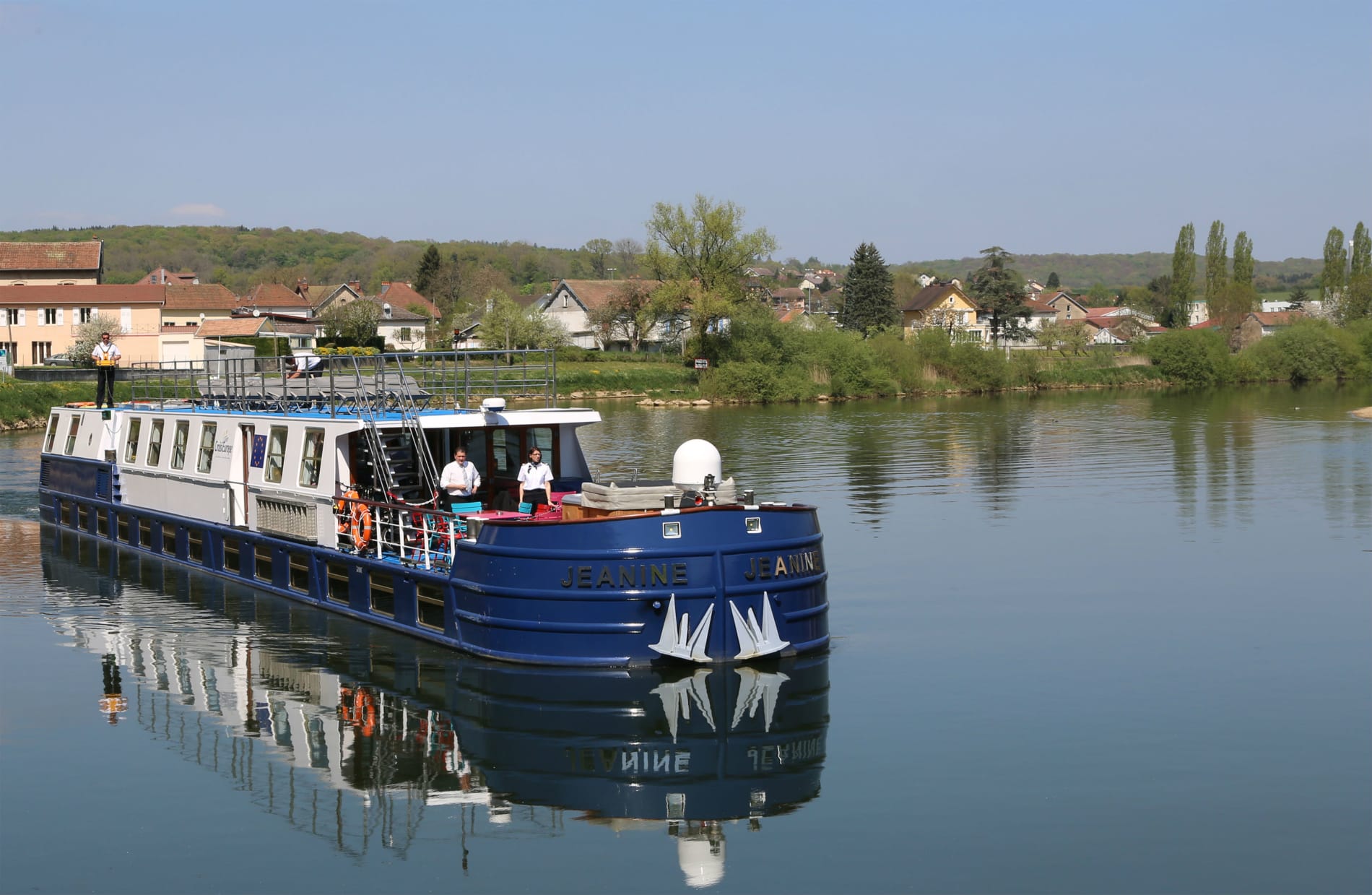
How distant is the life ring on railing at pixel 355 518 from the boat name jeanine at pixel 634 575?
5203 mm

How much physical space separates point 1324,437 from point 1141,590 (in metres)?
34.1

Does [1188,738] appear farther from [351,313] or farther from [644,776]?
[351,313]

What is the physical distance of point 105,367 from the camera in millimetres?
31203

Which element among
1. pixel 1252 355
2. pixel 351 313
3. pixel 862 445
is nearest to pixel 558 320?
pixel 351 313

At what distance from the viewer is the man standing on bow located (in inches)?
1210

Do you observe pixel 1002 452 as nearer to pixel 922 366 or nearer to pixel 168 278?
pixel 922 366

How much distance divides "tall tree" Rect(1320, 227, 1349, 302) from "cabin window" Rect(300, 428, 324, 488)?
136768 mm

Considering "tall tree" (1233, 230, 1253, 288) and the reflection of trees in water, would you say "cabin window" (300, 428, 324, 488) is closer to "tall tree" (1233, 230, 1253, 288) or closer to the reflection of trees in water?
the reflection of trees in water

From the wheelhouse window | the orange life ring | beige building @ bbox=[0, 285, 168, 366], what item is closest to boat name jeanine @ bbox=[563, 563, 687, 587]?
the orange life ring

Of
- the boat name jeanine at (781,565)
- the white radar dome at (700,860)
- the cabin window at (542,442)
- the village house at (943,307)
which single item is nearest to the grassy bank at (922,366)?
the village house at (943,307)

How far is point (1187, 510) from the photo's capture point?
113 feet

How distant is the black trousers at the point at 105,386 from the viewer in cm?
3142

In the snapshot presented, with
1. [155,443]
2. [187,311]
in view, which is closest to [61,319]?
[187,311]

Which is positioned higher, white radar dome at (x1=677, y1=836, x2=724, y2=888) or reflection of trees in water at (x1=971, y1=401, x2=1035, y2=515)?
reflection of trees in water at (x1=971, y1=401, x2=1035, y2=515)
